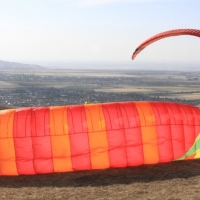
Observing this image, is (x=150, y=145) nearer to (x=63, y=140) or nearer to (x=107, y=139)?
(x=107, y=139)

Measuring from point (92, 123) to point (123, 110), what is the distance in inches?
60.5

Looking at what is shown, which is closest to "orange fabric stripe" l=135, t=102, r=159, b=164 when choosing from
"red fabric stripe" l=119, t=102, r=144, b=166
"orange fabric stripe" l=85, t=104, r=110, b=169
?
"red fabric stripe" l=119, t=102, r=144, b=166

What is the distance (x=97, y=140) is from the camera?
15.9 metres

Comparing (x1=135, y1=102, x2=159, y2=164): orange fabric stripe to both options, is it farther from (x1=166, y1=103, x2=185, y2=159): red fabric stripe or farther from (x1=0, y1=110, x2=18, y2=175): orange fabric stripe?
(x1=0, y1=110, x2=18, y2=175): orange fabric stripe

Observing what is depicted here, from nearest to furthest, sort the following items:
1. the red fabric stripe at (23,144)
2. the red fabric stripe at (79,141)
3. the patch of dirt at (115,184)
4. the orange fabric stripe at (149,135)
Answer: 1. the patch of dirt at (115,184)
2. the red fabric stripe at (23,144)
3. the red fabric stripe at (79,141)
4. the orange fabric stripe at (149,135)

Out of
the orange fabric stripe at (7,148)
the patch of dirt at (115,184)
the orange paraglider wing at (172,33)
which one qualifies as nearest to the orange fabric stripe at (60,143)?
the patch of dirt at (115,184)

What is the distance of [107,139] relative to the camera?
15992 mm

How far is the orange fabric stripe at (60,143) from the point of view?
51.5 feet

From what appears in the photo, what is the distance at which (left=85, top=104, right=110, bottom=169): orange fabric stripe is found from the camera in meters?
15.9

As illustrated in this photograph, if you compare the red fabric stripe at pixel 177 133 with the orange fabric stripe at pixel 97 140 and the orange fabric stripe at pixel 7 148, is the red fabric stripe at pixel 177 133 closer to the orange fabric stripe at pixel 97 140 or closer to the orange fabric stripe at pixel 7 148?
the orange fabric stripe at pixel 97 140

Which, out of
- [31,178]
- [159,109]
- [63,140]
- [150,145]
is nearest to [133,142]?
[150,145]

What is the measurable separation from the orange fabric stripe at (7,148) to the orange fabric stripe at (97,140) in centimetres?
327

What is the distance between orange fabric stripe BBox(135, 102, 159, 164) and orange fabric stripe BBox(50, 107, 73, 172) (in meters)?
3.31

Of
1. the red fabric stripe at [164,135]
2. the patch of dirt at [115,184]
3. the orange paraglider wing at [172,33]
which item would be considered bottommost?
the patch of dirt at [115,184]
